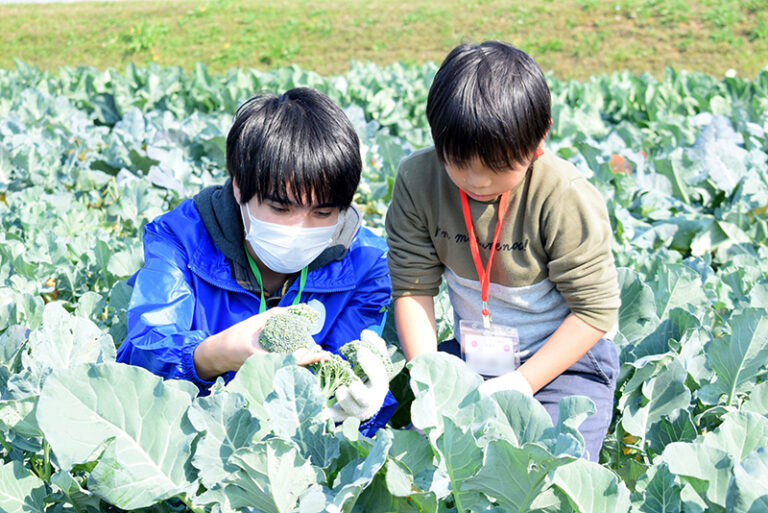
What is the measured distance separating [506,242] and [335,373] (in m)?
0.62

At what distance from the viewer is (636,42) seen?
46.2ft

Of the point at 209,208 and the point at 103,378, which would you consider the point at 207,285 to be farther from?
the point at 103,378

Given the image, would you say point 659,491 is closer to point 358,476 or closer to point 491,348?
point 358,476

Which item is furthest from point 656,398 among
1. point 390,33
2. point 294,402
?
point 390,33

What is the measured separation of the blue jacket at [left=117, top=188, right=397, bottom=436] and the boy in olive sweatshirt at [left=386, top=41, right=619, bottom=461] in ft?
0.57

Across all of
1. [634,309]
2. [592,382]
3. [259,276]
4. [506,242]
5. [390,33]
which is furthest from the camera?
[390,33]

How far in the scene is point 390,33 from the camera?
1580 cm

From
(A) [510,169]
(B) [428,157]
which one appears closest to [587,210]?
(A) [510,169]

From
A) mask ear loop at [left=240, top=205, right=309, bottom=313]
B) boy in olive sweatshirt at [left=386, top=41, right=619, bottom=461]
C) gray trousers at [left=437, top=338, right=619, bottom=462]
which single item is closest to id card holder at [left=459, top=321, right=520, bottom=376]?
boy in olive sweatshirt at [left=386, top=41, right=619, bottom=461]

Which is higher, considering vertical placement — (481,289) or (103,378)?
(103,378)

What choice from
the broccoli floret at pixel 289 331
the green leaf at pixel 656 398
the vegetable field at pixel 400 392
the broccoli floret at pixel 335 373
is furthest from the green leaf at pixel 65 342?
the green leaf at pixel 656 398

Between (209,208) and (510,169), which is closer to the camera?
(510,169)

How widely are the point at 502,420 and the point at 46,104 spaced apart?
5.10 metres

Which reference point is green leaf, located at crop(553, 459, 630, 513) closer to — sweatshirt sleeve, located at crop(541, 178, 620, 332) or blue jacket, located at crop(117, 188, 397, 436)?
sweatshirt sleeve, located at crop(541, 178, 620, 332)
